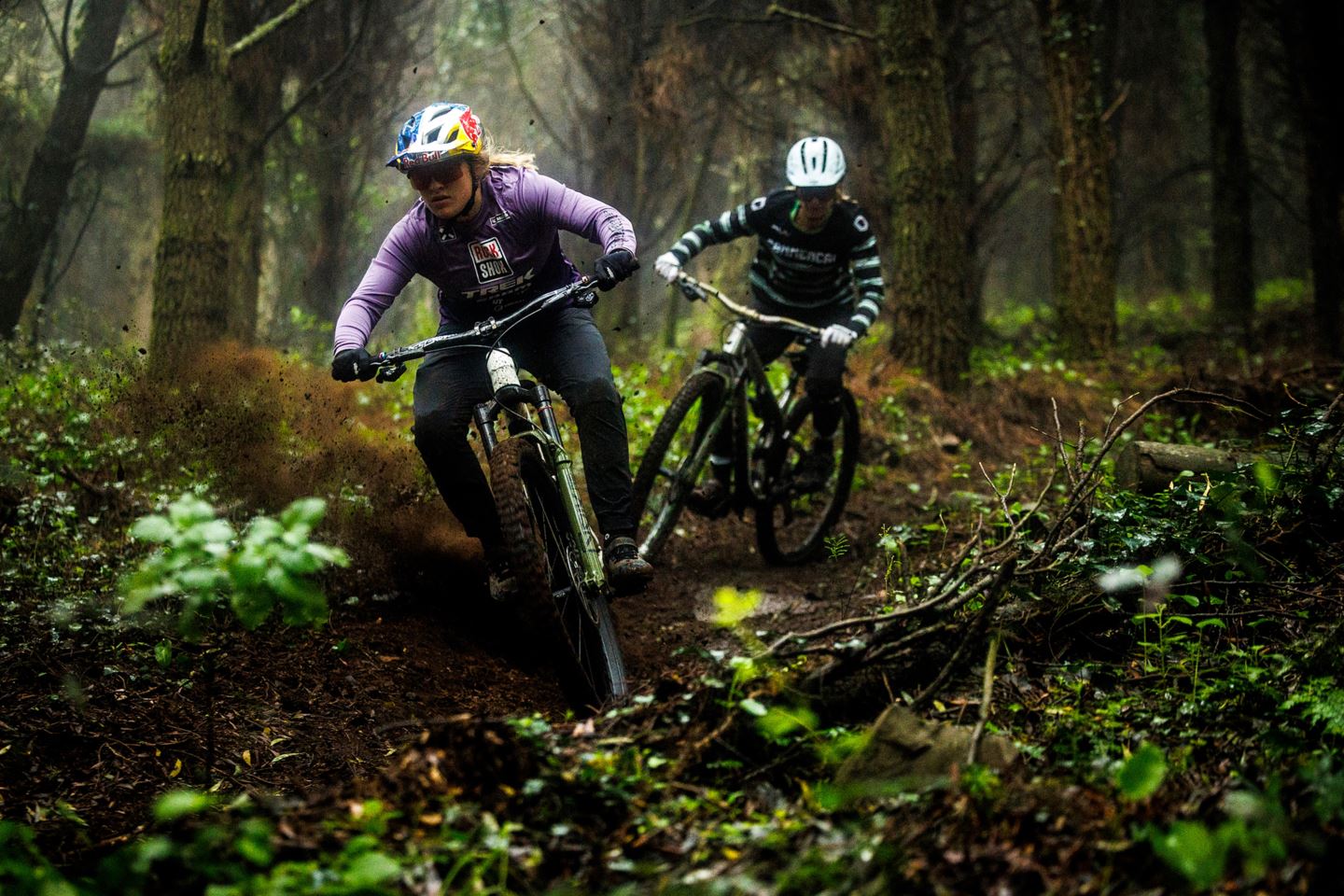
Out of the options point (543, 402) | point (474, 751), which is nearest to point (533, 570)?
point (543, 402)

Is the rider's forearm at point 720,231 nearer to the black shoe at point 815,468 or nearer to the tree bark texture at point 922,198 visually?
the black shoe at point 815,468

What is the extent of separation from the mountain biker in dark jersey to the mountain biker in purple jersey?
4.70ft

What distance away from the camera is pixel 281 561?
104 inches

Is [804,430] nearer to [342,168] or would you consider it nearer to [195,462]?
[195,462]

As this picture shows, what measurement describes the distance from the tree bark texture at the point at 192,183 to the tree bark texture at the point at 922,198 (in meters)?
6.04

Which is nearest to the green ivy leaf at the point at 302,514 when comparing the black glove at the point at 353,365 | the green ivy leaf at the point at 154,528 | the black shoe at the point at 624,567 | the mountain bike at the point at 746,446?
the green ivy leaf at the point at 154,528

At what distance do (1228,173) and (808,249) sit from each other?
39.3 ft

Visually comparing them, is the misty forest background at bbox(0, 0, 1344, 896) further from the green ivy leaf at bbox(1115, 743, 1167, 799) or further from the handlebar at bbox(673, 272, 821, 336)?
the handlebar at bbox(673, 272, 821, 336)

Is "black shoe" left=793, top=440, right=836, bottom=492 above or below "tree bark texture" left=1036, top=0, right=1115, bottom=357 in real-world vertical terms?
below

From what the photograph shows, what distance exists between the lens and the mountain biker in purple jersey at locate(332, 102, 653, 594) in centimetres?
510

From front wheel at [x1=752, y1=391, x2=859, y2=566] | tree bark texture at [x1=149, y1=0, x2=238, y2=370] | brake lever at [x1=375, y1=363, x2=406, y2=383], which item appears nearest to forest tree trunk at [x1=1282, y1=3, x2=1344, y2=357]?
front wheel at [x1=752, y1=391, x2=859, y2=566]

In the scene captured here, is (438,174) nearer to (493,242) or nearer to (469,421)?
(493,242)

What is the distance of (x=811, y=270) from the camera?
24.4 ft

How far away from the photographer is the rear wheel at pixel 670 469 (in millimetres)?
6453
